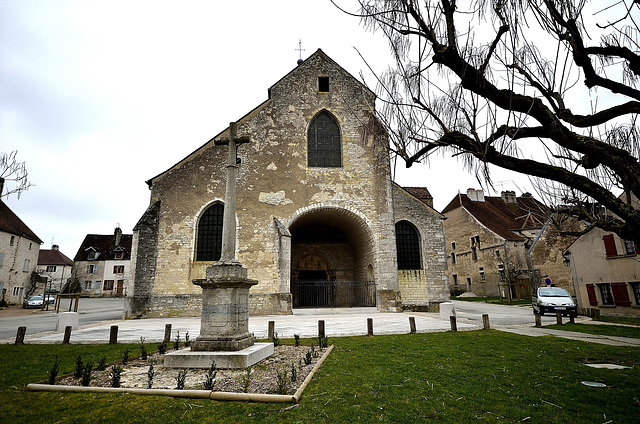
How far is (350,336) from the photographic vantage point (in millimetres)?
9141

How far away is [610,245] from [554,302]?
4821mm

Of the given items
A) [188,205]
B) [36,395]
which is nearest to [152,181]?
[188,205]

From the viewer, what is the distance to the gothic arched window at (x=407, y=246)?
18.6 meters

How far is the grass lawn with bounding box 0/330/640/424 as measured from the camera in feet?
11.4

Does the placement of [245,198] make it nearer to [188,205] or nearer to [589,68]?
[188,205]

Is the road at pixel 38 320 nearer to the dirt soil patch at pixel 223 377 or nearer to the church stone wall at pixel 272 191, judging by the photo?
the church stone wall at pixel 272 191

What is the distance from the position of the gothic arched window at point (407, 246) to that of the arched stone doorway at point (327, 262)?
1.87 meters

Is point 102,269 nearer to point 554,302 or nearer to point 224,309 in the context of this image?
point 224,309

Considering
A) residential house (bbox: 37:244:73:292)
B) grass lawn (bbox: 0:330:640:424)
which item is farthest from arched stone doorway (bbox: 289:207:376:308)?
residential house (bbox: 37:244:73:292)

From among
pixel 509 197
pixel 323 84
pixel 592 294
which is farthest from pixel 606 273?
pixel 509 197

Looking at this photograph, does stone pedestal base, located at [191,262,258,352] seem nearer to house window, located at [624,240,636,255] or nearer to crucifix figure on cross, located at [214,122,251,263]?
crucifix figure on cross, located at [214,122,251,263]

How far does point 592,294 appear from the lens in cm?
1872

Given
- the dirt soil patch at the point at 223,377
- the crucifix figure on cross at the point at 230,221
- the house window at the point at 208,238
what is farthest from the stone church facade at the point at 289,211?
the dirt soil patch at the point at 223,377

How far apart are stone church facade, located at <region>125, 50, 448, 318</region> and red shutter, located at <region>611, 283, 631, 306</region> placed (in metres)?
8.29
